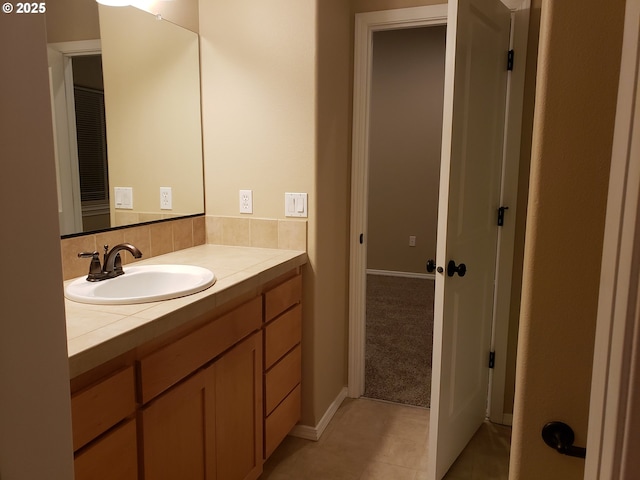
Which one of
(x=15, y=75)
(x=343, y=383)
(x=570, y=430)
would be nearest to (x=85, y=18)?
(x=15, y=75)

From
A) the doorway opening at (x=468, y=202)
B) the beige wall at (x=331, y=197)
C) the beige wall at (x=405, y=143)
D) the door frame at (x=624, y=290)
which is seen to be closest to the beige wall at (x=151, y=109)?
the beige wall at (x=331, y=197)

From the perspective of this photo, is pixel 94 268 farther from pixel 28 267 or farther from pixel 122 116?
pixel 28 267

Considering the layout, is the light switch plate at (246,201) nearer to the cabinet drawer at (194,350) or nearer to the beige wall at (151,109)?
the beige wall at (151,109)

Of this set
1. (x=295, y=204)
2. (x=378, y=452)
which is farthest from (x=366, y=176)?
(x=378, y=452)

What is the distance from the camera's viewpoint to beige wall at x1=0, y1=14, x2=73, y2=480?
1.81 feet

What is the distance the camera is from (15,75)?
0.56 metres

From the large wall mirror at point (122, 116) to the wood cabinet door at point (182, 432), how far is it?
27.4 inches

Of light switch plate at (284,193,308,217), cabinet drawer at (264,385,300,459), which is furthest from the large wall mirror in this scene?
cabinet drawer at (264,385,300,459)

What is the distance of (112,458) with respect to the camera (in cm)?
118

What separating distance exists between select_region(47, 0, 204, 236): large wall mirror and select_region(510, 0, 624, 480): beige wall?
1.49 m

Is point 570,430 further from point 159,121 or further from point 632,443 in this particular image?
point 159,121

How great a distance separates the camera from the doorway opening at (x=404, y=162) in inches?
201

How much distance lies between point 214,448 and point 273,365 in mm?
478

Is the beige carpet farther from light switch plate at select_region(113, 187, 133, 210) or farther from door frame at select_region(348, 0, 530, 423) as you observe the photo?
light switch plate at select_region(113, 187, 133, 210)
